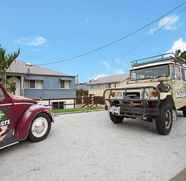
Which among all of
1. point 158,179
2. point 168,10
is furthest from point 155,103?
point 168,10

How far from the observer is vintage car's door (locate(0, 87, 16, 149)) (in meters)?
3.98

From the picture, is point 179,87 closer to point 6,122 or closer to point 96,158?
point 96,158

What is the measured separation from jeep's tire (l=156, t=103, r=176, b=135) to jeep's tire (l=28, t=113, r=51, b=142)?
3.26 meters

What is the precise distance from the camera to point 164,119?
572 cm

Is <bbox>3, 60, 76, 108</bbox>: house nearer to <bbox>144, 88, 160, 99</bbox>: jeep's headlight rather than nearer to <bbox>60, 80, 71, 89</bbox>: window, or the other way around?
<bbox>60, 80, 71, 89</bbox>: window

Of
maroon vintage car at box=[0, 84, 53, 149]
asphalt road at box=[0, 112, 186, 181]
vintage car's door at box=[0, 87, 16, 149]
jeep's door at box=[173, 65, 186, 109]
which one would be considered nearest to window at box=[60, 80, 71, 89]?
jeep's door at box=[173, 65, 186, 109]

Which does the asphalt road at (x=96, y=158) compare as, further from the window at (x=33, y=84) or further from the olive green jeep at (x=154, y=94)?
the window at (x=33, y=84)

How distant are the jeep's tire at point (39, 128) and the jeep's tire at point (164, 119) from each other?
326 centimetres

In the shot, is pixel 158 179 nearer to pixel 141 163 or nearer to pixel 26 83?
pixel 141 163

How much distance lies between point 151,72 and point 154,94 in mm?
2161

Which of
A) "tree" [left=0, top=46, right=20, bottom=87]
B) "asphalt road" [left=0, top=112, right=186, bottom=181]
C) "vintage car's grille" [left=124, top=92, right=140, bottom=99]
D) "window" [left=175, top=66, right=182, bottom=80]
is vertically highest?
"tree" [left=0, top=46, right=20, bottom=87]

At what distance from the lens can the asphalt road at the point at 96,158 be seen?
3.15 metres

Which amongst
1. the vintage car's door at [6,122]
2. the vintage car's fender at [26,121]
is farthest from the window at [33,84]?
the vintage car's door at [6,122]

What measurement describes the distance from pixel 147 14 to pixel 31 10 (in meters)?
8.11
